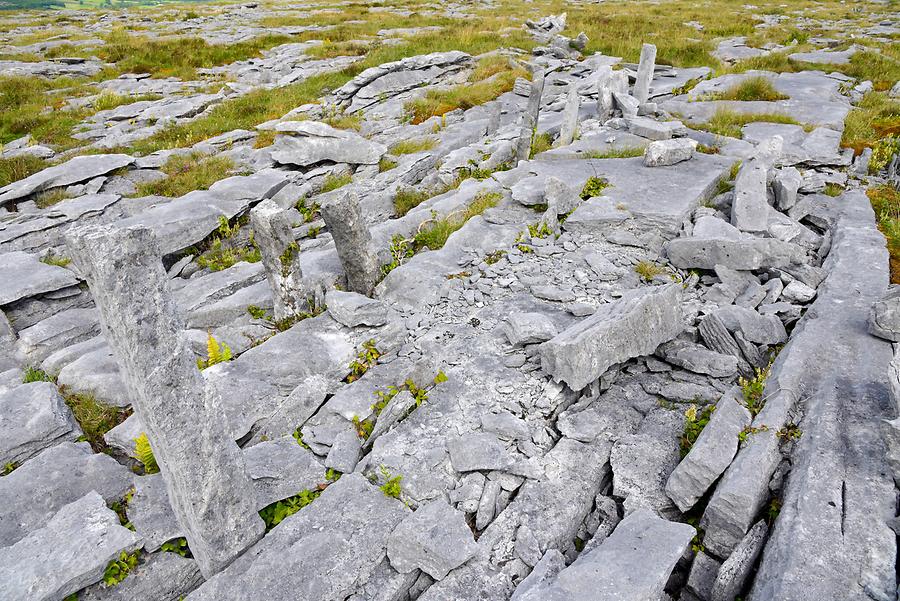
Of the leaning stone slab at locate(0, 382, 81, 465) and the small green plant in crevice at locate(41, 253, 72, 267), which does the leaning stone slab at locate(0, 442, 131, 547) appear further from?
the small green plant in crevice at locate(41, 253, 72, 267)

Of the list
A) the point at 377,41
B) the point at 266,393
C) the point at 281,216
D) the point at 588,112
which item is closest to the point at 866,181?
the point at 588,112

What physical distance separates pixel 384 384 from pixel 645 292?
139 inches

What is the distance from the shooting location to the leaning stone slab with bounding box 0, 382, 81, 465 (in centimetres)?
605

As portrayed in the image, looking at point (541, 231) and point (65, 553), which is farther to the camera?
point (541, 231)

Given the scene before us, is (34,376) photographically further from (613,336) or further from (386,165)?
(386,165)

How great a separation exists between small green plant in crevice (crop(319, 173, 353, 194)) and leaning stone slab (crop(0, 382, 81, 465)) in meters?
9.42

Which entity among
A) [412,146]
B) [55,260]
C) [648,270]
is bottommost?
[55,260]

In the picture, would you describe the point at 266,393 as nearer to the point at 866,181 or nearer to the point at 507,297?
the point at 507,297

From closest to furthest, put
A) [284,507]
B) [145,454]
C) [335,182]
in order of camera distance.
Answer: [284,507]
[145,454]
[335,182]

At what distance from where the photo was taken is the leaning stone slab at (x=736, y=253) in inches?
319

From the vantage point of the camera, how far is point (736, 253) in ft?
26.7

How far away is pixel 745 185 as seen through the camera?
9914mm

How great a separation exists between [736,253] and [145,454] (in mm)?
8413

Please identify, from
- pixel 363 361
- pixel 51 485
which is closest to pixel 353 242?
pixel 363 361
